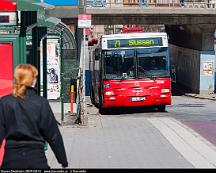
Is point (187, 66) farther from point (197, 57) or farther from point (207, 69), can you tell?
point (207, 69)

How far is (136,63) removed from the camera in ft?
75.9

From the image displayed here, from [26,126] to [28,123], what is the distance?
3cm

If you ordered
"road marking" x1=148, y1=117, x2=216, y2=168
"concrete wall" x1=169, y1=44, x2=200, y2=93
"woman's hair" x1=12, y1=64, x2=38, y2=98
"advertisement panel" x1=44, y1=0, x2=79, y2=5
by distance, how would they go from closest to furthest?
"woman's hair" x1=12, y1=64, x2=38, y2=98 → "road marking" x1=148, y1=117, x2=216, y2=168 → "advertisement panel" x1=44, y1=0, x2=79, y2=5 → "concrete wall" x1=169, y1=44, x2=200, y2=93

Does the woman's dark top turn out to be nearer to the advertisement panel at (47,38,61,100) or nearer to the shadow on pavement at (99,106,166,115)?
the advertisement panel at (47,38,61,100)

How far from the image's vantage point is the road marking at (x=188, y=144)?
10.8 meters

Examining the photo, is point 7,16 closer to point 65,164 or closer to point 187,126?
point 65,164

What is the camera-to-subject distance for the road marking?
1075cm

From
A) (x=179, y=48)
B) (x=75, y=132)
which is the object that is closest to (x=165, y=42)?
(x=75, y=132)

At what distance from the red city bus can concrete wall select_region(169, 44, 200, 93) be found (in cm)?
2209

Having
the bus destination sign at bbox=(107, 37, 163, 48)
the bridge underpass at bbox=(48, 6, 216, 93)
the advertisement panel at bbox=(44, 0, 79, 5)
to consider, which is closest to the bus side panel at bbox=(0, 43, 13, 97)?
the bus destination sign at bbox=(107, 37, 163, 48)

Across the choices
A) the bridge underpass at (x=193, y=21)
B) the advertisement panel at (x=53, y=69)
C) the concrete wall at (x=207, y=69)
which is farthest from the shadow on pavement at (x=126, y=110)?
the concrete wall at (x=207, y=69)

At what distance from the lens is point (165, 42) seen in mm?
23156

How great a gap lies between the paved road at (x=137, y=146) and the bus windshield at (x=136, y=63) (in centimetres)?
Answer: 536

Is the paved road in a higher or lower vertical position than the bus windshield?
lower
